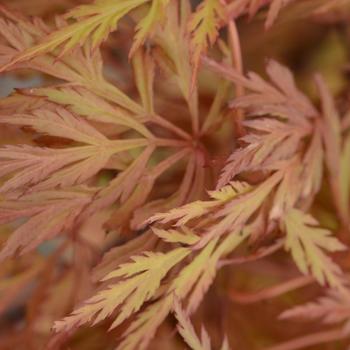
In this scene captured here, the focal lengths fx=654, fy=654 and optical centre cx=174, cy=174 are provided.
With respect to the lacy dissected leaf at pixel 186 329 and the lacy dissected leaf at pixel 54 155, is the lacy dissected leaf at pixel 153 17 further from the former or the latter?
the lacy dissected leaf at pixel 186 329

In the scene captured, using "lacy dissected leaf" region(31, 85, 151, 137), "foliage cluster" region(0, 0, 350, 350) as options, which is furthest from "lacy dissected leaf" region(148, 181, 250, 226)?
"lacy dissected leaf" region(31, 85, 151, 137)

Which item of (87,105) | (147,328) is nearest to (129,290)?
(147,328)

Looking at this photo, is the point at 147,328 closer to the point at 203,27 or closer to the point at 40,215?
the point at 40,215

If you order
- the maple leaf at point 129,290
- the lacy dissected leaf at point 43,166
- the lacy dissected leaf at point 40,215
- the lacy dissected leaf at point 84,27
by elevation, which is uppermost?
the lacy dissected leaf at point 84,27

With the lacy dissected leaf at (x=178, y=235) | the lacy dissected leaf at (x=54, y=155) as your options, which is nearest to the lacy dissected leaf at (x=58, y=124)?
the lacy dissected leaf at (x=54, y=155)

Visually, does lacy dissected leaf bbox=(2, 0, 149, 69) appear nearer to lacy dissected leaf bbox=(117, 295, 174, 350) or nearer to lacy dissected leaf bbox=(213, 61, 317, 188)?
lacy dissected leaf bbox=(213, 61, 317, 188)

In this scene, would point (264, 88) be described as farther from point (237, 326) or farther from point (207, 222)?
point (237, 326)

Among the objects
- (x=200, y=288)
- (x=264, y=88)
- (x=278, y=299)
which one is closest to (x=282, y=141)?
(x=264, y=88)

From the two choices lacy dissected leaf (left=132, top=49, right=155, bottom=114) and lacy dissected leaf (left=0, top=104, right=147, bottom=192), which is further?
lacy dissected leaf (left=132, top=49, right=155, bottom=114)
